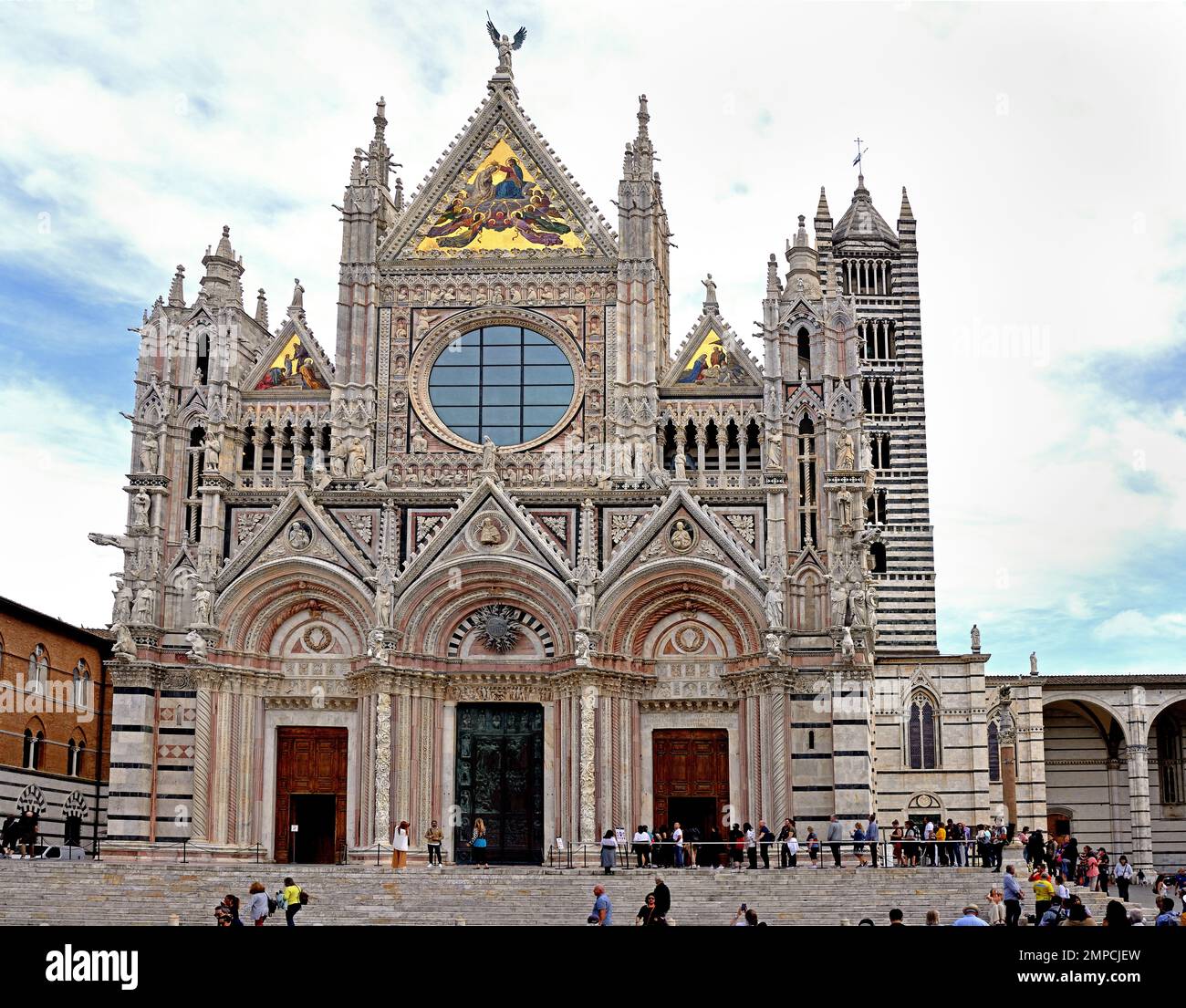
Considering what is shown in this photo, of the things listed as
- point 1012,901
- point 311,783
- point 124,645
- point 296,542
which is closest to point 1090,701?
point 311,783

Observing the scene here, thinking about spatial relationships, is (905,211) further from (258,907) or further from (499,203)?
(258,907)

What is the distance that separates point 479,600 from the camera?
37062 millimetres

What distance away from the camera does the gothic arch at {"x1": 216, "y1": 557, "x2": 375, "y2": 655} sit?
36688mm

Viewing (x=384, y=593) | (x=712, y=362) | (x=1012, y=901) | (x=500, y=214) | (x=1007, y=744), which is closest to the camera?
(x=1012, y=901)

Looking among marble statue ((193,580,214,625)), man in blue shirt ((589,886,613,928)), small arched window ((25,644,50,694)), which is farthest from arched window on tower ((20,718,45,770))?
man in blue shirt ((589,886,613,928))

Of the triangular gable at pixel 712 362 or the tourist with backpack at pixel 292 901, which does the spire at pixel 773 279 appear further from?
the tourist with backpack at pixel 292 901

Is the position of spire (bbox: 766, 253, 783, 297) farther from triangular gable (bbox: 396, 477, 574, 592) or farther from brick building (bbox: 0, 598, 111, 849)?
brick building (bbox: 0, 598, 111, 849)

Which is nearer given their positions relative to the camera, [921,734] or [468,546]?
[468,546]

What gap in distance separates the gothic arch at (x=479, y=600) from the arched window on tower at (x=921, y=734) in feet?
59.4

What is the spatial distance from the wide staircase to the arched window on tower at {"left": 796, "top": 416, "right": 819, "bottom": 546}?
30.2ft

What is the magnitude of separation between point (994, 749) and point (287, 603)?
27.3 meters

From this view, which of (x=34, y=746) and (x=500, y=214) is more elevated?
(x=500, y=214)

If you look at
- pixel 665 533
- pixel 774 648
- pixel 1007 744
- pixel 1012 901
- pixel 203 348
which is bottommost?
pixel 1012 901

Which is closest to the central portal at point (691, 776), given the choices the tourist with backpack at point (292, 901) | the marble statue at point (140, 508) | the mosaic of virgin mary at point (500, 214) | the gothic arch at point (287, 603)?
the gothic arch at point (287, 603)
